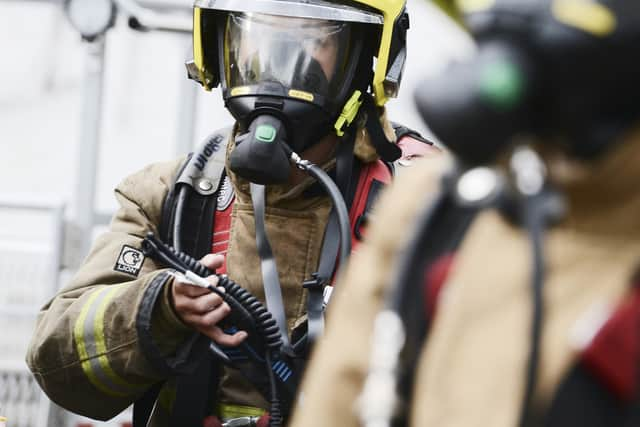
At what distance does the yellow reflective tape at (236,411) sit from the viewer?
9.31 ft

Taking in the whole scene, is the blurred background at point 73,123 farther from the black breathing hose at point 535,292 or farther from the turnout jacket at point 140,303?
the black breathing hose at point 535,292

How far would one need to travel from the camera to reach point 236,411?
285 centimetres

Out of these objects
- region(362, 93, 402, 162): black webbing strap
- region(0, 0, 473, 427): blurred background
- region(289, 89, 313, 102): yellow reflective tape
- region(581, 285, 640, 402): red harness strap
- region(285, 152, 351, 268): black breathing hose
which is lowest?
region(0, 0, 473, 427): blurred background

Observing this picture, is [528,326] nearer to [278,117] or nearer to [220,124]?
[278,117]

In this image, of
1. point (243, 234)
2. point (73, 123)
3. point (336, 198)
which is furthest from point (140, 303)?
point (73, 123)

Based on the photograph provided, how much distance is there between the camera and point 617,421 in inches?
43.5

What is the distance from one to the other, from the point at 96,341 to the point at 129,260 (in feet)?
0.67

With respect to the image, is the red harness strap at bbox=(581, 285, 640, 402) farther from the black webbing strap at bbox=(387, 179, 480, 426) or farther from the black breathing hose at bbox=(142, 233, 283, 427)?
the black breathing hose at bbox=(142, 233, 283, 427)

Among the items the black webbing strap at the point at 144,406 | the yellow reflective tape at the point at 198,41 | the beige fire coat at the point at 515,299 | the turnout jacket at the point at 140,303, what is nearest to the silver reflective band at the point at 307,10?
the yellow reflective tape at the point at 198,41

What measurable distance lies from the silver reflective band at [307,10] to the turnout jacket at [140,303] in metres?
0.27

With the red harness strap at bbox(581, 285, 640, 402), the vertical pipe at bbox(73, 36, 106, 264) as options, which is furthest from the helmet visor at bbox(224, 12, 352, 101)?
the red harness strap at bbox(581, 285, 640, 402)

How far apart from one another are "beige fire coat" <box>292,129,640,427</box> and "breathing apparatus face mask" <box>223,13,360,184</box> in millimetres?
1544

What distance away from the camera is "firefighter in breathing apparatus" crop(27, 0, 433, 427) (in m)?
2.78

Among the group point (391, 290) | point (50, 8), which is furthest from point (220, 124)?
point (391, 290)
